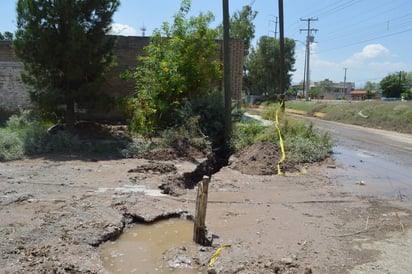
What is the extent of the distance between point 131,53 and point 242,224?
1286 cm

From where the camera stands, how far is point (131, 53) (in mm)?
17203

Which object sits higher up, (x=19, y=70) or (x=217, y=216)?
(x=19, y=70)

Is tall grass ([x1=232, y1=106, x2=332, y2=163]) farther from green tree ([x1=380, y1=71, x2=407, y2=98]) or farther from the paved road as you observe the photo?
green tree ([x1=380, y1=71, x2=407, y2=98])

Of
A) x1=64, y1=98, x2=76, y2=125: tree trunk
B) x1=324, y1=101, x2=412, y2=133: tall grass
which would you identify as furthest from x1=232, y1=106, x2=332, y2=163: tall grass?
x1=324, y1=101, x2=412, y2=133: tall grass

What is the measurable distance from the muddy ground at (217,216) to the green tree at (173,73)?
3224 mm

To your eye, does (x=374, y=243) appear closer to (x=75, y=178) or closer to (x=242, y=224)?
(x=242, y=224)

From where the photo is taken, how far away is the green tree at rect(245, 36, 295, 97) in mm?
49906

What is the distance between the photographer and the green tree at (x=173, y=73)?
12945mm

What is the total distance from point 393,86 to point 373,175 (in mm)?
70301

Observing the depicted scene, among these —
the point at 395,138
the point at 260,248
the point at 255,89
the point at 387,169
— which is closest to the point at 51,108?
the point at 260,248

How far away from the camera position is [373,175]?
10.0m

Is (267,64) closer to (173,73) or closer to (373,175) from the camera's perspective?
(173,73)

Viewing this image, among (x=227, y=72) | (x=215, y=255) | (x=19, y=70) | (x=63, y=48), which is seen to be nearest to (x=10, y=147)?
(x=63, y=48)

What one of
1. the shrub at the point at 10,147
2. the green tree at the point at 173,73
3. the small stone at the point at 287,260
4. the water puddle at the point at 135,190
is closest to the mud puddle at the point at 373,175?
the small stone at the point at 287,260
